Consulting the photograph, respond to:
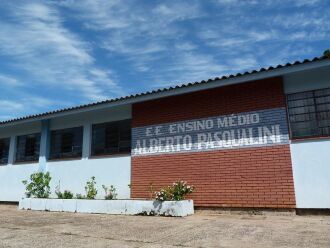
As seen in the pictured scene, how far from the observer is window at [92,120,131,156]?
13.3 meters

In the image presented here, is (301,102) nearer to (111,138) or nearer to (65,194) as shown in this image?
(111,138)

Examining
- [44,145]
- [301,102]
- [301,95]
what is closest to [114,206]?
[44,145]

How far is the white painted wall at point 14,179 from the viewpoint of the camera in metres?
15.9

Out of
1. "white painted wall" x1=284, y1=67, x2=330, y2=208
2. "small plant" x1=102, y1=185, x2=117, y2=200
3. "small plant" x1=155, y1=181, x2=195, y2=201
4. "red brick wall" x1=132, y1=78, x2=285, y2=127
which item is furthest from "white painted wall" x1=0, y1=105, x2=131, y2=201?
"white painted wall" x1=284, y1=67, x2=330, y2=208

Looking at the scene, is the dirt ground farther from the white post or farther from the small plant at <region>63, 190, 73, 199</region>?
the white post

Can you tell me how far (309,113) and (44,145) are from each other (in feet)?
36.3

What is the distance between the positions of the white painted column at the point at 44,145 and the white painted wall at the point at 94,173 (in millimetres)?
262

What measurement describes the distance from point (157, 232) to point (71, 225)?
264 cm

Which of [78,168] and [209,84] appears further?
[78,168]

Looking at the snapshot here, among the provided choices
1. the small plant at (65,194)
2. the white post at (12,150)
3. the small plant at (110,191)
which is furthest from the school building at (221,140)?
the white post at (12,150)

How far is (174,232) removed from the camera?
290 inches

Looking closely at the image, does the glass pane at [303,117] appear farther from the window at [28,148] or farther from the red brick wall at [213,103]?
the window at [28,148]

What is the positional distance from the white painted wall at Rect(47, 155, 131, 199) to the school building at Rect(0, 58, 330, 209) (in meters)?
0.04

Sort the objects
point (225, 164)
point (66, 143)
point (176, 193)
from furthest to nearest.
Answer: point (66, 143), point (225, 164), point (176, 193)
